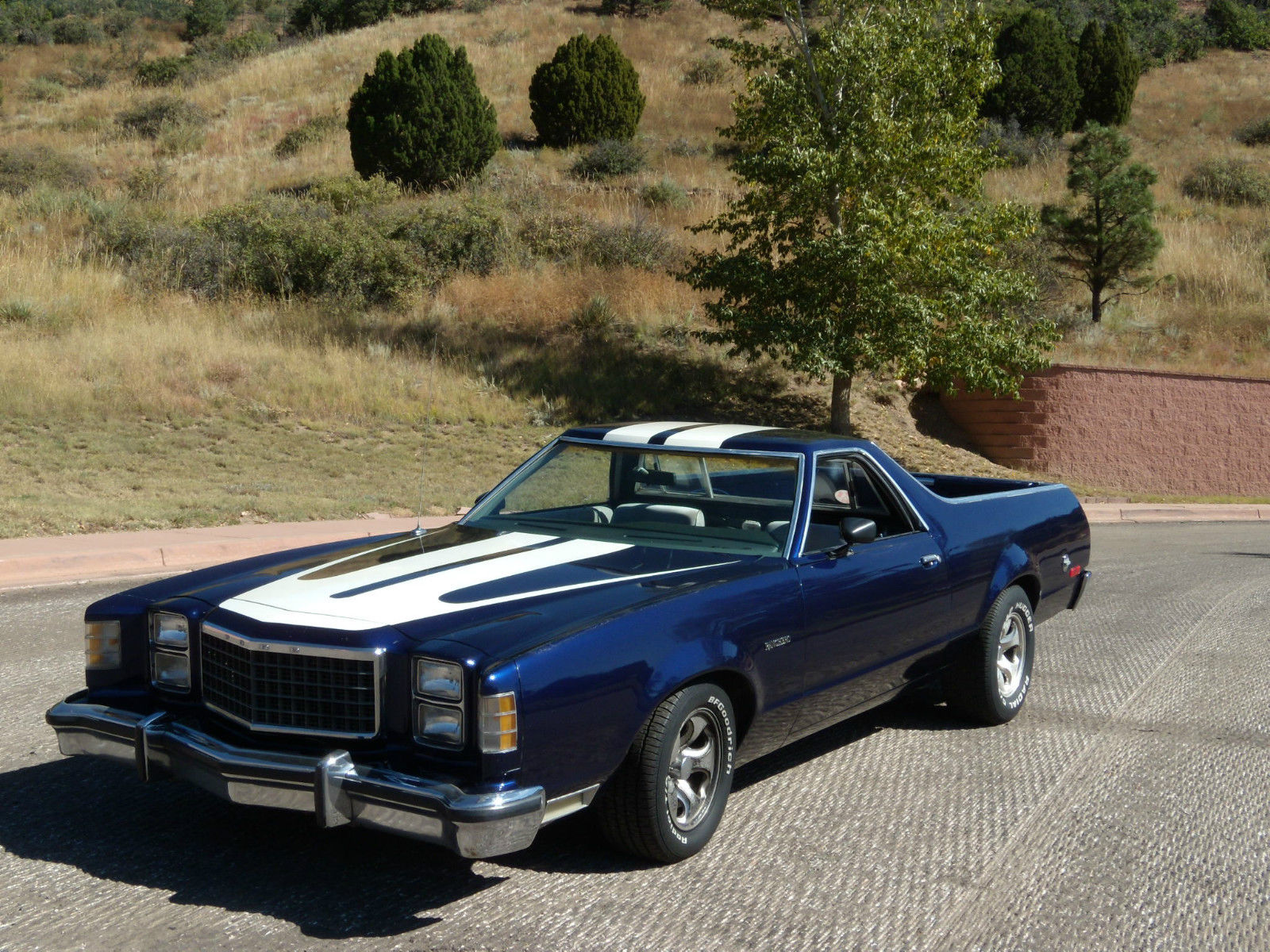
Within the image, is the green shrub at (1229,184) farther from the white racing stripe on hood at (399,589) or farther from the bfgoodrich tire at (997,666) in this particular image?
the white racing stripe on hood at (399,589)

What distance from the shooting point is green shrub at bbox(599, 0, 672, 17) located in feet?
199

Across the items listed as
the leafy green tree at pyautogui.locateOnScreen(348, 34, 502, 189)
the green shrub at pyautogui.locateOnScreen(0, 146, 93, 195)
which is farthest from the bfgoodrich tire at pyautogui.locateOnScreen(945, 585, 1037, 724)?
the green shrub at pyautogui.locateOnScreen(0, 146, 93, 195)

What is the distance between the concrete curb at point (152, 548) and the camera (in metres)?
10.5

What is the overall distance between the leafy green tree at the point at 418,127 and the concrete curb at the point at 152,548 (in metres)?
22.8

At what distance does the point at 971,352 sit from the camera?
21.0 metres

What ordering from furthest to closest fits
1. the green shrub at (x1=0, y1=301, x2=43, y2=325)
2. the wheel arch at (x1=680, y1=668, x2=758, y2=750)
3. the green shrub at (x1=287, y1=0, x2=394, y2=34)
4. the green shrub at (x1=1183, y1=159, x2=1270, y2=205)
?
1. the green shrub at (x1=287, y1=0, x2=394, y2=34)
2. the green shrub at (x1=1183, y1=159, x2=1270, y2=205)
3. the green shrub at (x1=0, y1=301, x2=43, y2=325)
4. the wheel arch at (x1=680, y1=668, x2=758, y2=750)

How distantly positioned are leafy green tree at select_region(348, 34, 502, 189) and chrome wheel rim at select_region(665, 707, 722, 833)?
3201cm

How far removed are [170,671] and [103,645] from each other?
34cm

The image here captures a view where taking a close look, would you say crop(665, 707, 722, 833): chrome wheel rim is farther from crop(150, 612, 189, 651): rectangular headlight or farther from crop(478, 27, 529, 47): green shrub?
crop(478, 27, 529, 47): green shrub

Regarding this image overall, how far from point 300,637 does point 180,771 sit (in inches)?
22.8

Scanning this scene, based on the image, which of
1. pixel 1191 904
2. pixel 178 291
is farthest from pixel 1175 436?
pixel 1191 904

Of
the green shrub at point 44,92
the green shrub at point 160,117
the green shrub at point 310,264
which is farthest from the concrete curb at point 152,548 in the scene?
the green shrub at point 44,92

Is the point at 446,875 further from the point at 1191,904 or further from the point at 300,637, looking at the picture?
the point at 1191,904

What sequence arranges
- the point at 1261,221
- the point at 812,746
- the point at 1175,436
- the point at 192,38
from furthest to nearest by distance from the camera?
1. the point at 192,38
2. the point at 1261,221
3. the point at 1175,436
4. the point at 812,746
